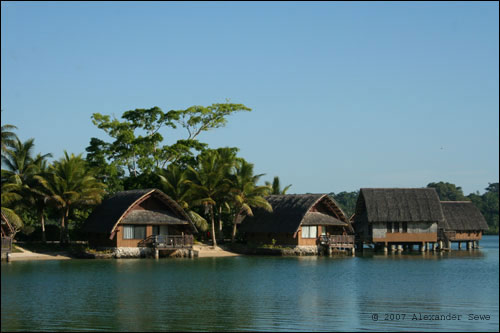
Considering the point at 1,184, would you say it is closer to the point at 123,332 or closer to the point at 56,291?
the point at 56,291

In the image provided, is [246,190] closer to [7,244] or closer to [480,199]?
[7,244]

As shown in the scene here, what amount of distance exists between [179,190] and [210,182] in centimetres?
245

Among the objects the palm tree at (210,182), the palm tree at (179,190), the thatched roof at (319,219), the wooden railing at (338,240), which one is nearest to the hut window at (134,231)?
the palm tree at (179,190)

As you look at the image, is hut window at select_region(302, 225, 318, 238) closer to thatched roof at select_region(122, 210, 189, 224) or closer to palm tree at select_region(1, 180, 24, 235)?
thatched roof at select_region(122, 210, 189, 224)

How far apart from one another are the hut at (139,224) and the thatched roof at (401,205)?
55.7 ft

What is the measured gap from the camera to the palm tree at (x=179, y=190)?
56.4 m

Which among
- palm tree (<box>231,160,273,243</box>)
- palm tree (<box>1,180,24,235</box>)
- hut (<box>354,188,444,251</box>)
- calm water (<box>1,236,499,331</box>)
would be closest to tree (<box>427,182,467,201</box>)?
hut (<box>354,188,444,251</box>)

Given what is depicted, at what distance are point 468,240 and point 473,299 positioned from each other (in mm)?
43202

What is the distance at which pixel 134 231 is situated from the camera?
5288 centimetres

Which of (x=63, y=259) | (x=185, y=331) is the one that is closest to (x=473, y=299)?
(x=185, y=331)

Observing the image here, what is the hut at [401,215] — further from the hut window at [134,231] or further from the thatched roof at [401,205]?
the hut window at [134,231]

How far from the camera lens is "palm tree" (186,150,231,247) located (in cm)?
5650

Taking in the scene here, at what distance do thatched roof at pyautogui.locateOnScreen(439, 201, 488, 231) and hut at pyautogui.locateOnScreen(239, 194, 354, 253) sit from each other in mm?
13983

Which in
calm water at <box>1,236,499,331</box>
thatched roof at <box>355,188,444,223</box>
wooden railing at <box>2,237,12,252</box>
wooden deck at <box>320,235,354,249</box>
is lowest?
calm water at <box>1,236,499,331</box>
